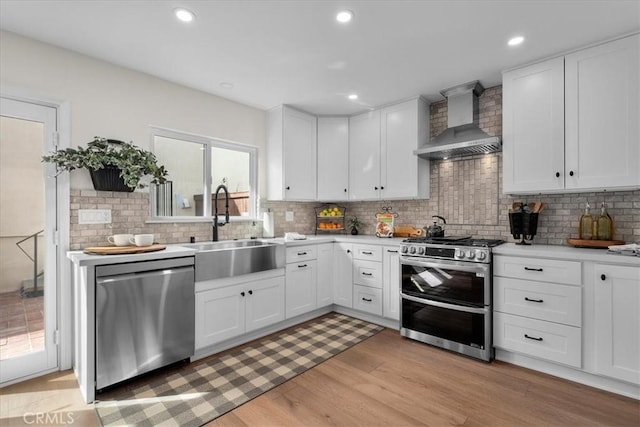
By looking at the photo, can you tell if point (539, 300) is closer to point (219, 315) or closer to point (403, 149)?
point (403, 149)

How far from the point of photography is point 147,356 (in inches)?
88.8

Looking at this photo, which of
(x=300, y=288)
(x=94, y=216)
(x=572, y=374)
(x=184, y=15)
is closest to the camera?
(x=184, y=15)

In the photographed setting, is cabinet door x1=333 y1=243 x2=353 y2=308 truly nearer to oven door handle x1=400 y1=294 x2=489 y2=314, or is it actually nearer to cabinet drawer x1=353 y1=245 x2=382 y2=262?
cabinet drawer x1=353 y1=245 x2=382 y2=262

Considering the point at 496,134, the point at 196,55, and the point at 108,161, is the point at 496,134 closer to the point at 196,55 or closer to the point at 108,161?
the point at 196,55

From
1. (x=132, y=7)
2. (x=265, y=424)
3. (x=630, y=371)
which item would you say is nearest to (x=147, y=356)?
(x=265, y=424)

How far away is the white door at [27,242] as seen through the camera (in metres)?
2.27

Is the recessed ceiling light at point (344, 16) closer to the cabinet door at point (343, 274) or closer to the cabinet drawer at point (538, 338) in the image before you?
the cabinet door at point (343, 274)

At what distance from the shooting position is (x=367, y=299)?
3.50 metres

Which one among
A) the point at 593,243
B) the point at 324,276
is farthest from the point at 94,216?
the point at 593,243

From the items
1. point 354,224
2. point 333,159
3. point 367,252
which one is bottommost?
point 367,252

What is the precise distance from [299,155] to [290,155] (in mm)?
143

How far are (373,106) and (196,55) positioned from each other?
2085 mm

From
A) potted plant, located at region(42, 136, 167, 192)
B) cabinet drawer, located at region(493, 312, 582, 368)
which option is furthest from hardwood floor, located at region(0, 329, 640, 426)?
potted plant, located at region(42, 136, 167, 192)

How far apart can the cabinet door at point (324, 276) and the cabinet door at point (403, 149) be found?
38.7 inches
